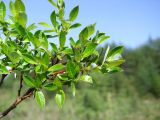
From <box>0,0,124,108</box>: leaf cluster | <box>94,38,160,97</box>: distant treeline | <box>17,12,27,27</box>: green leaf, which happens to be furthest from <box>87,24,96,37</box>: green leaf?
<box>94,38,160,97</box>: distant treeline

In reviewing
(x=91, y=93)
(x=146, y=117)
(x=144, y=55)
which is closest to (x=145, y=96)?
(x=144, y=55)

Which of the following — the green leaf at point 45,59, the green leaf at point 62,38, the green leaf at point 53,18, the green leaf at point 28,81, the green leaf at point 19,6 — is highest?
the green leaf at point 19,6

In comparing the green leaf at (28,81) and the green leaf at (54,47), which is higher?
the green leaf at (54,47)

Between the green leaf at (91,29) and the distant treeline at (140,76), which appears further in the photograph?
the distant treeline at (140,76)

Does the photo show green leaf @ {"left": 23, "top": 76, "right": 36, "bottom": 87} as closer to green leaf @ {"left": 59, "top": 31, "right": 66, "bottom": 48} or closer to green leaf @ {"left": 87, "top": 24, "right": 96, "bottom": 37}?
green leaf @ {"left": 59, "top": 31, "right": 66, "bottom": 48}

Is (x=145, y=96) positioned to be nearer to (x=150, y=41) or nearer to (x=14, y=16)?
(x=150, y=41)

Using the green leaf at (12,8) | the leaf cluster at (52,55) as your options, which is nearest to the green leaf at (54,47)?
the leaf cluster at (52,55)

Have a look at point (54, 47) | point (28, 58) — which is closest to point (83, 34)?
point (54, 47)

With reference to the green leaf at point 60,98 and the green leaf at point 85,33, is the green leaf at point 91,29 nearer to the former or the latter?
the green leaf at point 85,33

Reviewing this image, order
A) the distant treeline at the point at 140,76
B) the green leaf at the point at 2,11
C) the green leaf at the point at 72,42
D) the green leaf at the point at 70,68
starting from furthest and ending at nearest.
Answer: the distant treeline at the point at 140,76 → the green leaf at the point at 2,11 → the green leaf at the point at 72,42 → the green leaf at the point at 70,68
